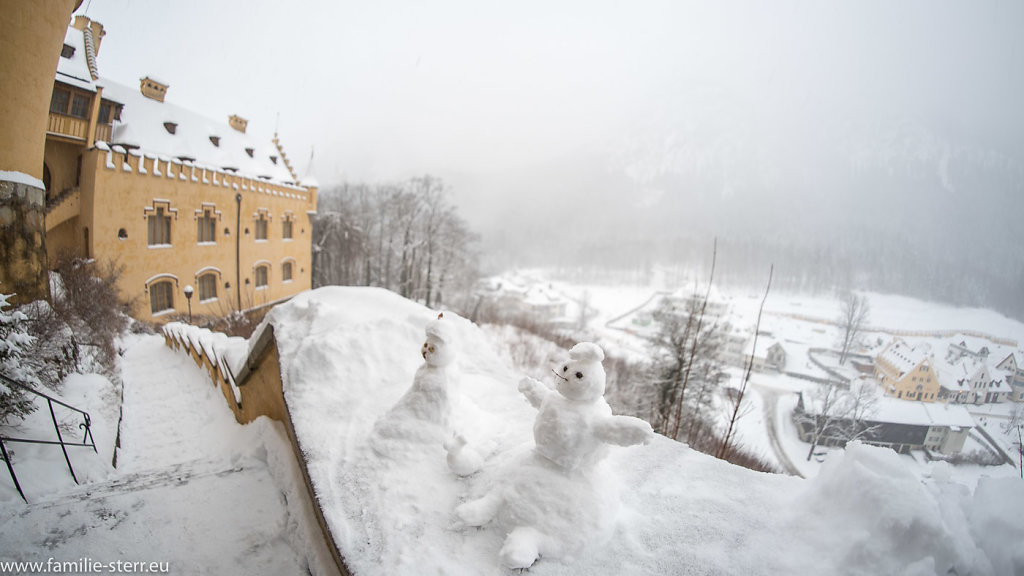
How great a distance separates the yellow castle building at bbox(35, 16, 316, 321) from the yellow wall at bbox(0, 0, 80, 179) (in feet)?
20.5

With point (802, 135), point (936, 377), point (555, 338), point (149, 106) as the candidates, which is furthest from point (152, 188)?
point (802, 135)

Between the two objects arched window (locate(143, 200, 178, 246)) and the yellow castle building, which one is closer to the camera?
the yellow castle building

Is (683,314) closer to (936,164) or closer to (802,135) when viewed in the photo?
(936,164)

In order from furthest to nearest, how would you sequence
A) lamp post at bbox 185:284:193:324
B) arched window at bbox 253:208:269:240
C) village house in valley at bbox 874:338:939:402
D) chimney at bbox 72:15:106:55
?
arched window at bbox 253:208:269:240 → lamp post at bbox 185:284:193:324 → chimney at bbox 72:15:106:55 → village house in valley at bbox 874:338:939:402

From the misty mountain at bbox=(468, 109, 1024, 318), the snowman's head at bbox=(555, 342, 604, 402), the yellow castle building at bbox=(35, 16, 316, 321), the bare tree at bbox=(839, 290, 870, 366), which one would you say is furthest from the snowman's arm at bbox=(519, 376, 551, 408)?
the yellow castle building at bbox=(35, 16, 316, 321)

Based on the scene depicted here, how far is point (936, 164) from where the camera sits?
12.2 metres

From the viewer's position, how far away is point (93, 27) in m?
12.3

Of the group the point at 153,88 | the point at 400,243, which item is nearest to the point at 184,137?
the point at 153,88

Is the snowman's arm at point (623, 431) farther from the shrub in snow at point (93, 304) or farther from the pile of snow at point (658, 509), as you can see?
the shrub in snow at point (93, 304)

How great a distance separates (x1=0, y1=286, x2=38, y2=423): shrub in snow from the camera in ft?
12.0

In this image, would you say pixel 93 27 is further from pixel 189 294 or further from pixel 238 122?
pixel 189 294

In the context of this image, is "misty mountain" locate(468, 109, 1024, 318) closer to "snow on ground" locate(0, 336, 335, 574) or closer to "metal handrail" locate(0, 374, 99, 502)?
"snow on ground" locate(0, 336, 335, 574)

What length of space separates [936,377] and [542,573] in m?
8.15

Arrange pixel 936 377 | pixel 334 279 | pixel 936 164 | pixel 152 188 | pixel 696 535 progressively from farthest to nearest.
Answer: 1. pixel 334 279
2. pixel 152 188
3. pixel 936 164
4. pixel 936 377
5. pixel 696 535
